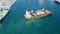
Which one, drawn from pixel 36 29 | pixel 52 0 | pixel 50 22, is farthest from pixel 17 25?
pixel 52 0

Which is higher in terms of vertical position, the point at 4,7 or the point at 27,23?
the point at 4,7

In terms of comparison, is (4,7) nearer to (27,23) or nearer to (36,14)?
(36,14)

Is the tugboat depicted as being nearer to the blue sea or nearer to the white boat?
the blue sea

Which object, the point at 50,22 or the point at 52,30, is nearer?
the point at 52,30

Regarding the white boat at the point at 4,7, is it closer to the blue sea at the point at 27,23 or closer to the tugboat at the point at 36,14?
the blue sea at the point at 27,23

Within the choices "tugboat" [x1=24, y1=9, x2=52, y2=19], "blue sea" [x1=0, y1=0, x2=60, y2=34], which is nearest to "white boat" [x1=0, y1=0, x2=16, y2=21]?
"blue sea" [x1=0, y1=0, x2=60, y2=34]

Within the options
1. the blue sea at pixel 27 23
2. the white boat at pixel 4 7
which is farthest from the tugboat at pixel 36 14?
the white boat at pixel 4 7

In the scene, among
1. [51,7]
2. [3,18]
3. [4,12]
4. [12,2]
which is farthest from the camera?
[12,2]

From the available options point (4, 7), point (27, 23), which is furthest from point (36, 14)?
point (4, 7)

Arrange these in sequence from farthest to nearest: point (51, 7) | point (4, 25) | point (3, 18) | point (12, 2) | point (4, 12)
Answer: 1. point (12, 2)
2. point (51, 7)
3. point (4, 12)
4. point (3, 18)
5. point (4, 25)

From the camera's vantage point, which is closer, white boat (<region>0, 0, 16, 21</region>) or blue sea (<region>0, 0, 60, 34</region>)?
blue sea (<region>0, 0, 60, 34</region>)

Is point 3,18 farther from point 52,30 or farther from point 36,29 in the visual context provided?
point 52,30
